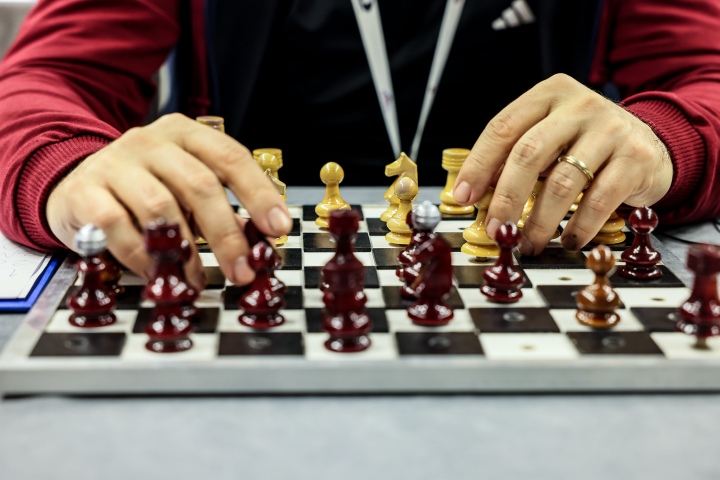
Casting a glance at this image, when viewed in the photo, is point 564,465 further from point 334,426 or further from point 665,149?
point 665,149

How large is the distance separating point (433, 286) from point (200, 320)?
0.32 m

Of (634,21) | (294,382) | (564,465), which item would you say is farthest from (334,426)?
(634,21)

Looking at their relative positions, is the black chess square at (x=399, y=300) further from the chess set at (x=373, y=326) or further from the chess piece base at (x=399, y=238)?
the chess piece base at (x=399, y=238)

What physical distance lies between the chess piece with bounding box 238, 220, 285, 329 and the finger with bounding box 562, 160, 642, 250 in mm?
543

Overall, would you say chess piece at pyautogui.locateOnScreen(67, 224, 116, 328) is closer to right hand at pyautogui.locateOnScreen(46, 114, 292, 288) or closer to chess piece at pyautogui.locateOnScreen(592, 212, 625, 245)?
right hand at pyautogui.locateOnScreen(46, 114, 292, 288)

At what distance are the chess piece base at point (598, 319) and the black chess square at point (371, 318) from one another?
269 millimetres

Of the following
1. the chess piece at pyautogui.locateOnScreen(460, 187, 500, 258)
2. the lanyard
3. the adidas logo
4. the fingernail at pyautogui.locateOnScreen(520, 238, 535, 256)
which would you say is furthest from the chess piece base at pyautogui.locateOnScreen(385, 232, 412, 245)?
the adidas logo

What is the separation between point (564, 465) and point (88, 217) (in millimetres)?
740

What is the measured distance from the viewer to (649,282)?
1268 millimetres

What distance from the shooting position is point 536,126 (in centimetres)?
136

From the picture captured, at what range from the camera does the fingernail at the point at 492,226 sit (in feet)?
4.36

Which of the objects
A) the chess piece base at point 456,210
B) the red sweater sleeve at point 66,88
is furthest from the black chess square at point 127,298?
the chess piece base at point 456,210

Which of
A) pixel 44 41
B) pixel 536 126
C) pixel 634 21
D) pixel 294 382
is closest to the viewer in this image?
pixel 294 382

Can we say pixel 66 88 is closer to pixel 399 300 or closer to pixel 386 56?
pixel 386 56
